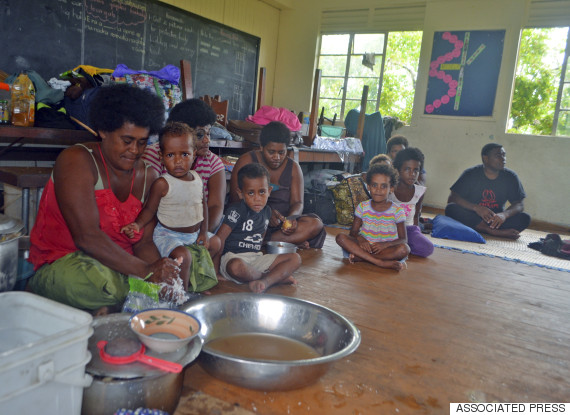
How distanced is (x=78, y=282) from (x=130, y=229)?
30cm

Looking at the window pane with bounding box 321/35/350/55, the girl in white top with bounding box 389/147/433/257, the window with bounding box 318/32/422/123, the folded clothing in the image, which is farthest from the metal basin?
the window pane with bounding box 321/35/350/55

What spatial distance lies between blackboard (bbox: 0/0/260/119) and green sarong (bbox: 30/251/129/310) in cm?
329

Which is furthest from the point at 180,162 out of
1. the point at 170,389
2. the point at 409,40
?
the point at 409,40

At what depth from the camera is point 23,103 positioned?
2547 millimetres

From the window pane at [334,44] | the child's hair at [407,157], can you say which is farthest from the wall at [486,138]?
the child's hair at [407,157]

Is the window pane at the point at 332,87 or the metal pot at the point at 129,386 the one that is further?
the window pane at the point at 332,87

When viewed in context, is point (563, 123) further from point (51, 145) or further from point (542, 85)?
point (51, 145)

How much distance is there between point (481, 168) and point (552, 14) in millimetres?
2669

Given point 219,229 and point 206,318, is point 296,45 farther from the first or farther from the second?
point 206,318

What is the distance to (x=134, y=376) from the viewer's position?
3.50ft

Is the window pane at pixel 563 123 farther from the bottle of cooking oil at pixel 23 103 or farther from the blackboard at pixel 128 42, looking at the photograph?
the bottle of cooking oil at pixel 23 103

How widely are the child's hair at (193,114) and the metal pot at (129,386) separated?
1422 mm

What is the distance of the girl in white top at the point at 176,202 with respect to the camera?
1928 millimetres

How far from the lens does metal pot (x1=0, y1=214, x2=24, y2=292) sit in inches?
53.9
